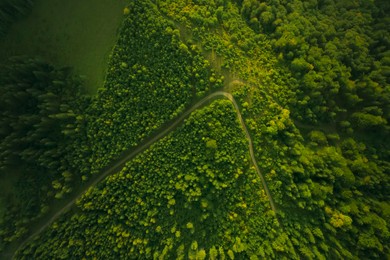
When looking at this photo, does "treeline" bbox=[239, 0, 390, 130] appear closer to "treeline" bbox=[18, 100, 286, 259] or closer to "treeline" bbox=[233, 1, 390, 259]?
"treeline" bbox=[233, 1, 390, 259]

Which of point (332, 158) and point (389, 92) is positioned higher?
point (389, 92)

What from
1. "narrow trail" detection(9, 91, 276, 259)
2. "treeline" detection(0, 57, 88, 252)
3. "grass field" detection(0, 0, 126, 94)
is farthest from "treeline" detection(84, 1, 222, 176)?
"treeline" detection(0, 57, 88, 252)

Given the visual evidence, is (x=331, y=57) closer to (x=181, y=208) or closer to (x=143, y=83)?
(x=143, y=83)

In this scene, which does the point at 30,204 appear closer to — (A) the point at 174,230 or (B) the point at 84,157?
(B) the point at 84,157

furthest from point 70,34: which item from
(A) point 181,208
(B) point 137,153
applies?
(A) point 181,208

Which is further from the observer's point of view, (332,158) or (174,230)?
(332,158)

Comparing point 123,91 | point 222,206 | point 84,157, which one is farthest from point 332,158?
point 84,157

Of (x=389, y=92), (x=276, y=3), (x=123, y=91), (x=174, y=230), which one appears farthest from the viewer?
(x=276, y=3)

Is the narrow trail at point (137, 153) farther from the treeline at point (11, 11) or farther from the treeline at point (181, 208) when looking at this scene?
the treeline at point (11, 11)
